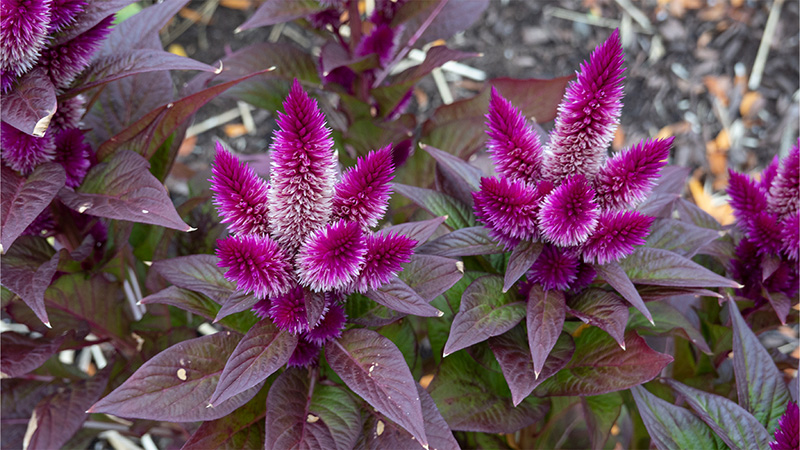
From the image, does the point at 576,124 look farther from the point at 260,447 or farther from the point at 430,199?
the point at 260,447

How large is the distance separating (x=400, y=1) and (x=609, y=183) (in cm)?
83

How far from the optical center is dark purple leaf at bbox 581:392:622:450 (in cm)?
120

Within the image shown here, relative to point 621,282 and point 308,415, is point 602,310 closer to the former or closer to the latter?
point 621,282

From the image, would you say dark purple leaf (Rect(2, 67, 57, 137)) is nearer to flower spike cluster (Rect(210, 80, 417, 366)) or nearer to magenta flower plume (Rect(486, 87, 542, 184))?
flower spike cluster (Rect(210, 80, 417, 366))

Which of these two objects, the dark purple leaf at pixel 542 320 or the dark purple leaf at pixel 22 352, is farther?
the dark purple leaf at pixel 22 352

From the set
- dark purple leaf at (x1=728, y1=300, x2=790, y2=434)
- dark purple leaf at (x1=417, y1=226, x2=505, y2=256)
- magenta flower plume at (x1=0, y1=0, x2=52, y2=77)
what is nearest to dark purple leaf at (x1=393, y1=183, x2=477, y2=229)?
dark purple leaf at (x1=417, y1=226, x2=505, y2=256)

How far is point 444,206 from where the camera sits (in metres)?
1.17

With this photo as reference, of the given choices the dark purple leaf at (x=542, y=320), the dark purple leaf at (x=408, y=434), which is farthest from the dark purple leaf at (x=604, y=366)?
the dark purple leaf at (x=408, y=434)

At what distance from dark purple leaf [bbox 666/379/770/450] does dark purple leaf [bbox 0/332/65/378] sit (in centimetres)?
121

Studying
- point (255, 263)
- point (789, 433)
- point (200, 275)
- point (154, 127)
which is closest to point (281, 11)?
point (154, 127)

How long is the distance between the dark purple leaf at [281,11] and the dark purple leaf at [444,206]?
555 millimetres

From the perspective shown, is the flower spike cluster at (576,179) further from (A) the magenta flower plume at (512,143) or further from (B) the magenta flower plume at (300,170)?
(B) the magenta flower plume at (300,170)

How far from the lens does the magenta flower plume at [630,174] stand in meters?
0.93

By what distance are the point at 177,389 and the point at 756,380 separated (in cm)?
100
